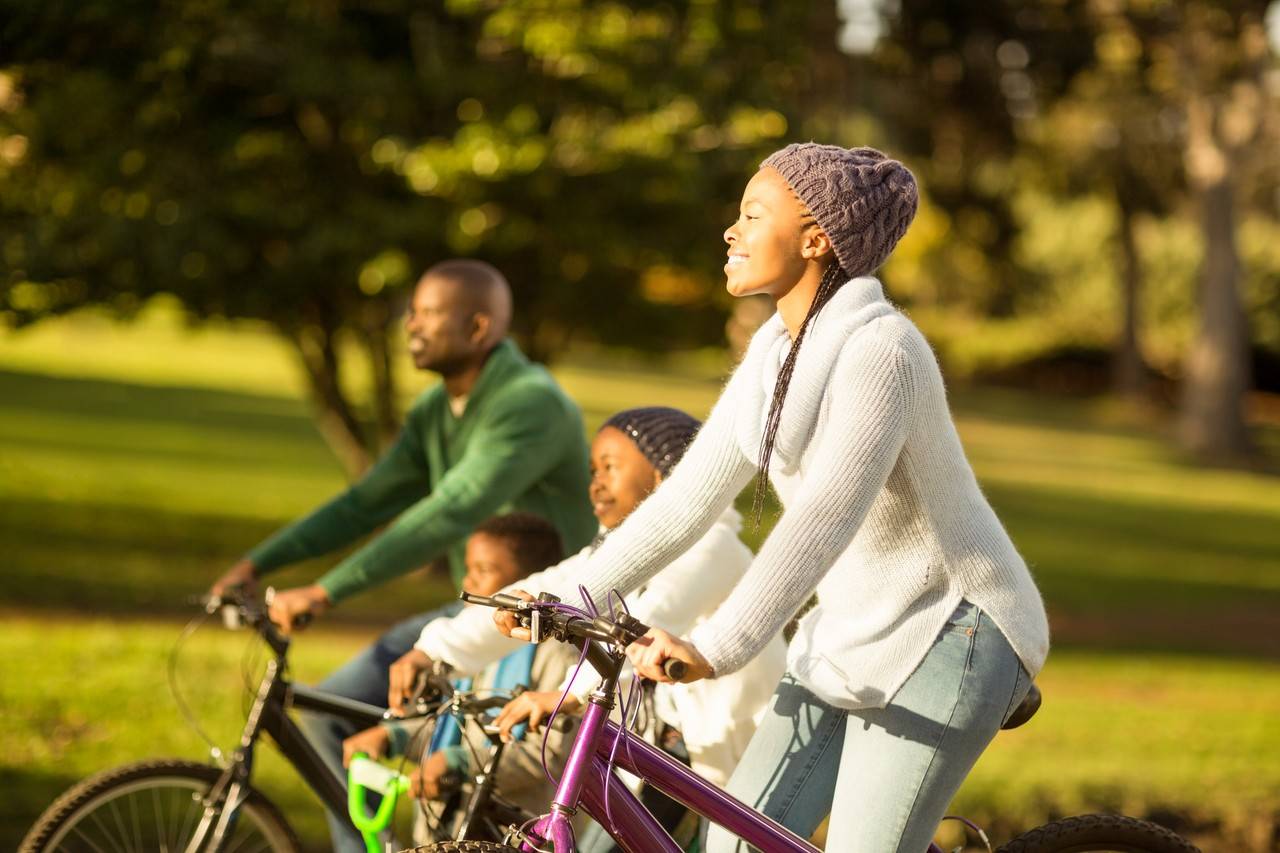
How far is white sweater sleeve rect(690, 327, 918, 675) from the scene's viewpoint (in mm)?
3172

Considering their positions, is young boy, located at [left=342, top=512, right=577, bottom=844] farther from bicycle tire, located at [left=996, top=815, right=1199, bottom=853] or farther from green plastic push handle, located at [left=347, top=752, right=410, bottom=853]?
bicycle tire, located at [left=996, top=815, right=1199, bottom=853]

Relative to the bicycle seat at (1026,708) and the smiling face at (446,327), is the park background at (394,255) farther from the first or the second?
the bicycle seat at (1026,708)

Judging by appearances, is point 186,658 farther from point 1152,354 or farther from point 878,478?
point 1152,354

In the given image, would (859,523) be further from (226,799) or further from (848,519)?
(226,799)

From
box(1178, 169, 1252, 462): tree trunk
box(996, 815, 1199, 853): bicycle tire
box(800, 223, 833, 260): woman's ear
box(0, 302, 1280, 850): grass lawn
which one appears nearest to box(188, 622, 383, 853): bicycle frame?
box(996, 815, 1199, 853): bicycle tire

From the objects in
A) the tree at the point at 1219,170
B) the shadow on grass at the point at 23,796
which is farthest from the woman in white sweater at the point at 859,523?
the tree at the point at 1219,170

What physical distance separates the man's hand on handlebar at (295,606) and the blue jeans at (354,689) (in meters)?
0.32

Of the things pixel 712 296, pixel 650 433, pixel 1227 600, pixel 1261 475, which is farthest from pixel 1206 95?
pixel 650 433

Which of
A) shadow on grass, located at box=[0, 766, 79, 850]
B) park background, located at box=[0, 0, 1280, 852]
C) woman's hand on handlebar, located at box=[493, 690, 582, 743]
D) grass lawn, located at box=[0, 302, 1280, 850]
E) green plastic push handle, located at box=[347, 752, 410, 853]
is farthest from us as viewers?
park background, located at box=[0, 0, 1280, 852]

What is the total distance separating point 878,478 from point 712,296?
412 inches

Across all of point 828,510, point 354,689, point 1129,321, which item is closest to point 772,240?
point 828,510

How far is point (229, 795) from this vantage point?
4340 mm

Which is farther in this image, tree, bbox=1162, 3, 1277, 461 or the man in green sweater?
tree, bbox=1162, 3, 1277, 461

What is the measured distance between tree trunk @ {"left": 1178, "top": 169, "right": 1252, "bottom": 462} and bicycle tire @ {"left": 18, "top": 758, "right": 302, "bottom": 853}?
30172 mm
